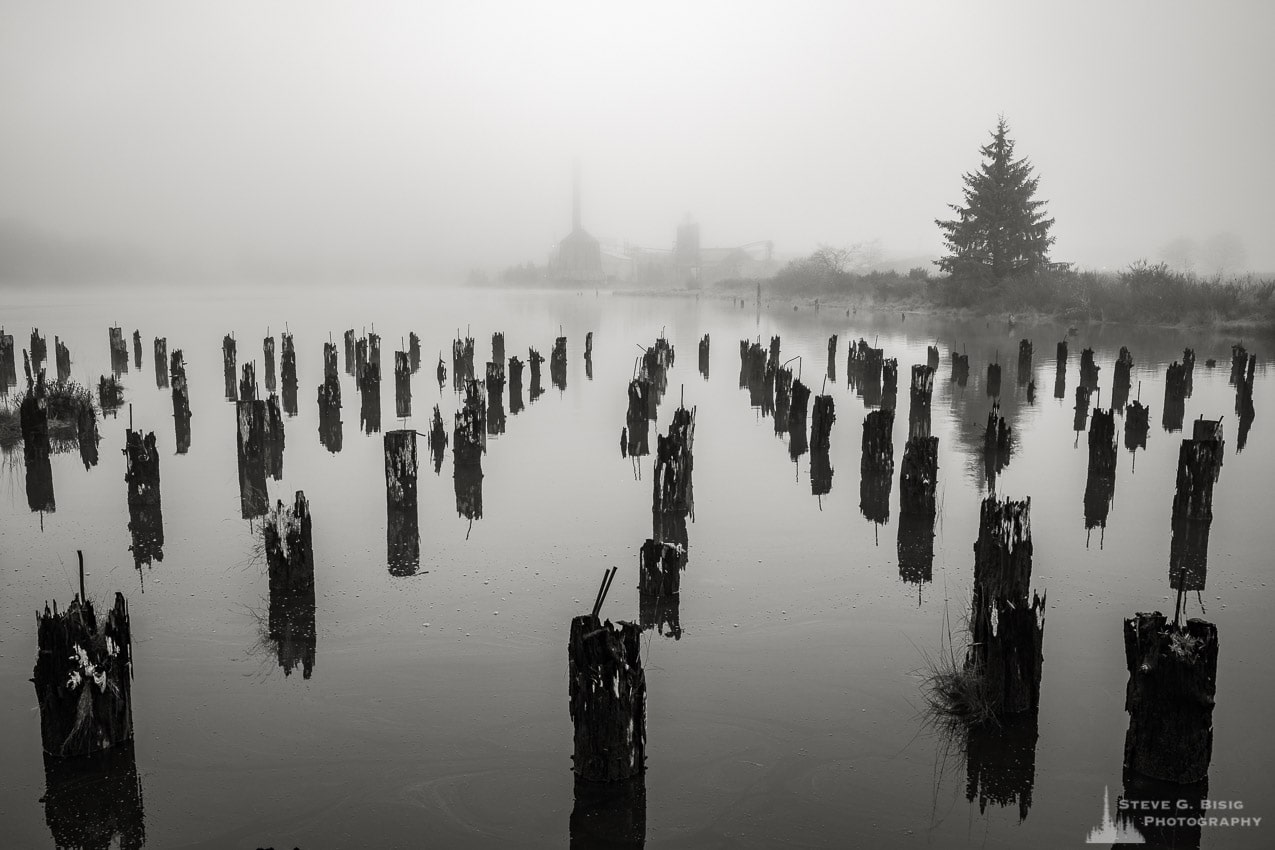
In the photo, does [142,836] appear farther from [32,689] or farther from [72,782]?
[32,689]

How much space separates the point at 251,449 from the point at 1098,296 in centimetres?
3942

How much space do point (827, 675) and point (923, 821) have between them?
69.0 inches

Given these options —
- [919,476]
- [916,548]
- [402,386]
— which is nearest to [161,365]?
[402,386]

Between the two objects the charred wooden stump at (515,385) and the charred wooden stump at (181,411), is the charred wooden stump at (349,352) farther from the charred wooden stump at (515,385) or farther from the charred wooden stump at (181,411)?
the charred wooden stump at (181,411)

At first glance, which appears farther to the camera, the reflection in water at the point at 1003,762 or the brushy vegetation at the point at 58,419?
the brushy vegetation at the point at 58,419

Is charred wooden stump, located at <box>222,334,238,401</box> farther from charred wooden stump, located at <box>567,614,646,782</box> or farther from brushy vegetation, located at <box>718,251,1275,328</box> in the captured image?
brushy vegetation, located at <box>718,251,1275,328</box>

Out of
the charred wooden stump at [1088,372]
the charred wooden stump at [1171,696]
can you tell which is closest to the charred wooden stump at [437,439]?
the charred wooden stump at [1171,696]

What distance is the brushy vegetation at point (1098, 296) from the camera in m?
37.2

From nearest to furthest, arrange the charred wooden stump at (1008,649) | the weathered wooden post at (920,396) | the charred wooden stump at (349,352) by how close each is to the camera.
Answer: the charred wooden stump at (1008,649) < the weathered wooden post at (920,396) < the charred wooden stump at (349,352)

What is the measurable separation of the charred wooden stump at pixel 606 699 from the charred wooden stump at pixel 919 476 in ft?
19.2

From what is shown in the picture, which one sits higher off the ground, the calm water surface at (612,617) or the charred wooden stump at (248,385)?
the charred wooden stump at (248,385)

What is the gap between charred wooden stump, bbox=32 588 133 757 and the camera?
5.49 meters

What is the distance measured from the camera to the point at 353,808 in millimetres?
5305

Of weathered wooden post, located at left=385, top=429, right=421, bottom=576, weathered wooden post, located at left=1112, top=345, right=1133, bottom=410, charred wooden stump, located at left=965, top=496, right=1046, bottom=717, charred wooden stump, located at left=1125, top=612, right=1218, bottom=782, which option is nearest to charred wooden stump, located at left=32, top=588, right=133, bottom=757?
weathered wooden post, located at left=385, top=429, right=421, bottom=576
